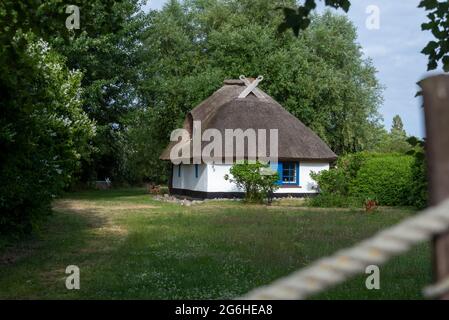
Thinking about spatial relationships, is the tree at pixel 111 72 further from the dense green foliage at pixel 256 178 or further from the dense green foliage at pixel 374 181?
the dense green foliage at pixel 374 181

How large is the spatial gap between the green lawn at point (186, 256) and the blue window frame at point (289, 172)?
11967 millimetres

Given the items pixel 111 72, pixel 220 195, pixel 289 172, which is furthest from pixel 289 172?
pixel 111 72

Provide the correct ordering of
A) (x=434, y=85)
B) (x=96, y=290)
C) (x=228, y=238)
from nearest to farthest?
(x=434, y=85) < (x=96, y=290) < (x=228, y=238)

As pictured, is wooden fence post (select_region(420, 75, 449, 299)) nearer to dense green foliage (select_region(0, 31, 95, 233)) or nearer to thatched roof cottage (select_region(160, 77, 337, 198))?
dense green foliage (select_region(0, 31, 95, 233))

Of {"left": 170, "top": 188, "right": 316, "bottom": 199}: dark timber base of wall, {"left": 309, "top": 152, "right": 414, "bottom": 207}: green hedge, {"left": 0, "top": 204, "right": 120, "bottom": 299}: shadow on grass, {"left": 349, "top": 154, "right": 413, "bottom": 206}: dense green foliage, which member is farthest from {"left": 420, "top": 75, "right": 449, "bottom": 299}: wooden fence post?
{"left": 170, "top": 188, "right": 316, "bottom": 199}: dark timber base of wall

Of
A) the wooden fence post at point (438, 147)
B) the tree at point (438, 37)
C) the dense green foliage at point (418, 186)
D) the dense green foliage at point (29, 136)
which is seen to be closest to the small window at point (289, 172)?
the dense green foliage at point (418, 186)

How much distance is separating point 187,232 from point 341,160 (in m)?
16.4

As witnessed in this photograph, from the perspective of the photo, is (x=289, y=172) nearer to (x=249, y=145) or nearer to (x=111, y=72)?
(x=249, y=145)

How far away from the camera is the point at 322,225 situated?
1775 centimetres

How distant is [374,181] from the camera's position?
27.9 meters

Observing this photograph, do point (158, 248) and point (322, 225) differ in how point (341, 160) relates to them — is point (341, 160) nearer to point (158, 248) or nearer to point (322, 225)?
point (322, 225)

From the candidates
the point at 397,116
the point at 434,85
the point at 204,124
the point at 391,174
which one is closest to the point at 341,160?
the point at 391,174

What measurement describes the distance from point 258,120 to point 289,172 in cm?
392

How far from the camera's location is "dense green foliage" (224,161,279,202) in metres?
28.5
